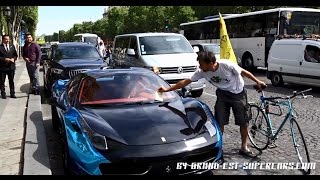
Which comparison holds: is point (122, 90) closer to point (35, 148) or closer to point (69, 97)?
point (69, 97)

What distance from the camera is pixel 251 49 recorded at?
839 inches

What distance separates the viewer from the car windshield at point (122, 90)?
559 cm

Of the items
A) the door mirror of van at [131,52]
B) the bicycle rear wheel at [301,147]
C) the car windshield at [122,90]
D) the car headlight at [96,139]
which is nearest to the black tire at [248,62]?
the door mirror of van at [131,52]

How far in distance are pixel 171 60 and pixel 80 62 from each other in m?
2.52

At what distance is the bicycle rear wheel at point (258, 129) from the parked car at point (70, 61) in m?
5.93

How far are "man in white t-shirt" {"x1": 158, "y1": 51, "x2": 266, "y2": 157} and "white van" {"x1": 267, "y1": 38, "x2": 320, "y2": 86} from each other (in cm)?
748

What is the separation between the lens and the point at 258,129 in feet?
20.4

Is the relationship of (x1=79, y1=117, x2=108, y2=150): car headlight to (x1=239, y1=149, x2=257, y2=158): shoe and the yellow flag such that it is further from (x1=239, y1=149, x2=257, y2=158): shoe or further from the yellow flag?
the yellow flag

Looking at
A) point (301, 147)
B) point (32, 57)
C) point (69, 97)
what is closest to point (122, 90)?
point (69, 97)

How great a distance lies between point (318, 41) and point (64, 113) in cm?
946

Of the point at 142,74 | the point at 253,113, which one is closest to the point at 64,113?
the point at 142,74

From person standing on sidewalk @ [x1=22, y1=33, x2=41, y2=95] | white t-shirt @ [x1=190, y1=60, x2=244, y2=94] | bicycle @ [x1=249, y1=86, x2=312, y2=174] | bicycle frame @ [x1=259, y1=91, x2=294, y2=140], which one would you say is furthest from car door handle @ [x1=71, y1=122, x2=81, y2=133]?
person standing on sidewalk @ [x1=22, y1=33, x2=41, y2=95]

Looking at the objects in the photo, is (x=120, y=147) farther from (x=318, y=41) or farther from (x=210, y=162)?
(x=318, y=41)
